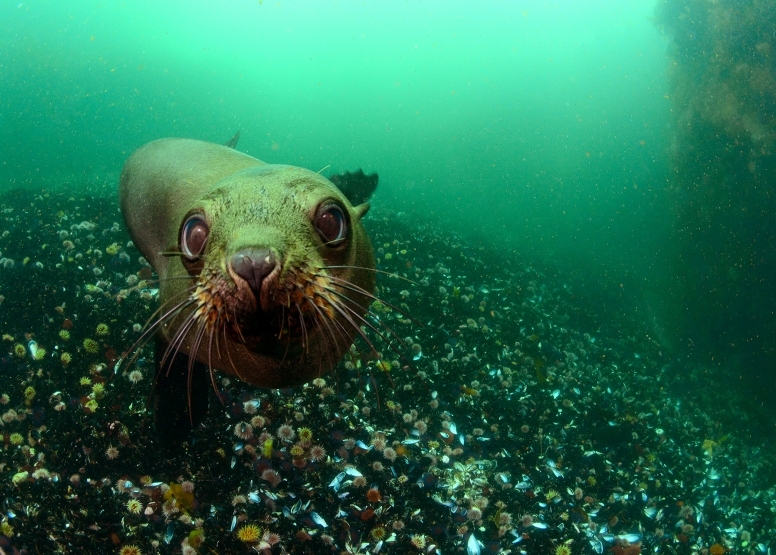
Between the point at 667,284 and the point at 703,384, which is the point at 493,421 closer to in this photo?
the point at 703,384

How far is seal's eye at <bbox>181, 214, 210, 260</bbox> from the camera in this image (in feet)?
4.97

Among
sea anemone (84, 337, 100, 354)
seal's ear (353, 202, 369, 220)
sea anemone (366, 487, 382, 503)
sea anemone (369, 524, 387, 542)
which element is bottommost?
sea anemone (369, 524, 387, 542)

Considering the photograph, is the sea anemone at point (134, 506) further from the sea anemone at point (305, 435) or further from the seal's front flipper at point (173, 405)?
the sea anemone at point (305, 435)

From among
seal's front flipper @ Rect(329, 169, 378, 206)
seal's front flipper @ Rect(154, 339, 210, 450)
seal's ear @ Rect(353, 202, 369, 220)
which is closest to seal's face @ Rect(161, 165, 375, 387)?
seal's ear @ Rect(353, 202, 369, 220)

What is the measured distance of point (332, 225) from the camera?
1.66 metres

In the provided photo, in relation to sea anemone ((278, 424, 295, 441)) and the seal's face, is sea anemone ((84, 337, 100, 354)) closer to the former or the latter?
sea anemone ((278, 424, 295, 441))

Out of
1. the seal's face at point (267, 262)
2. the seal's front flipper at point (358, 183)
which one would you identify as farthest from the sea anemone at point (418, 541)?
the seal's front flipper at point (358, 183)

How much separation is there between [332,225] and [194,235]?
54cm

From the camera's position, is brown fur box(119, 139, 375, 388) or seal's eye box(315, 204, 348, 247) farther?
seal's eye box(315, 204, 348, 247)

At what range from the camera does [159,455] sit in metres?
3.15

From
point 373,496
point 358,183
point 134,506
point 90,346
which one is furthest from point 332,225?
point 358,183

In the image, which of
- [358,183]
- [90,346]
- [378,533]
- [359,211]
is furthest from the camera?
[358,183]

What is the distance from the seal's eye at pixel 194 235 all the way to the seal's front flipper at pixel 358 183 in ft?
12.8

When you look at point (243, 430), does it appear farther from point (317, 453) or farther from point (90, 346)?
point (90, 346)
